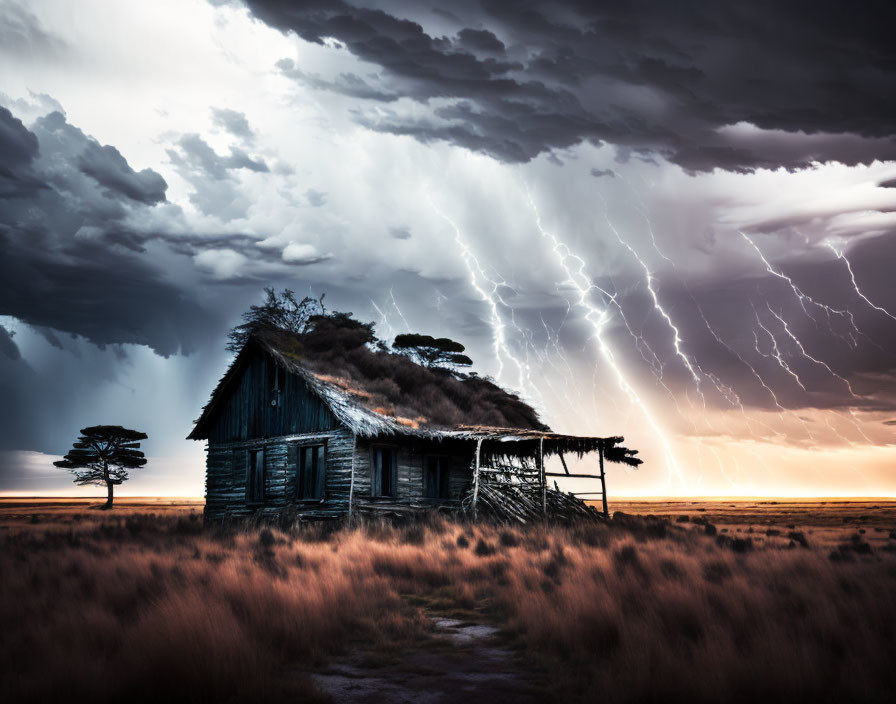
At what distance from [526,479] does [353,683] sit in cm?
1857

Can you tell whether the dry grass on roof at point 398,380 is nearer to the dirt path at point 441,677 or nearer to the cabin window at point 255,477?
the cabin window at point 255,477

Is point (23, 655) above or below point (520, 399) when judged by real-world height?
below

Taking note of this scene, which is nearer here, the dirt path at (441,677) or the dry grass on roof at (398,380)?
the dirt path at (441,677)

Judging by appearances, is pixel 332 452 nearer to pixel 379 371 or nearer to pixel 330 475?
pixel 330 475

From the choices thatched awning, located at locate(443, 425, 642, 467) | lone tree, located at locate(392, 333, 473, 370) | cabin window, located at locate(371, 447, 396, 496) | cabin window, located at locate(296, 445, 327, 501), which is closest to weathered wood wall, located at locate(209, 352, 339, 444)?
cabin window, located at locate(296, 445, 327, 501)

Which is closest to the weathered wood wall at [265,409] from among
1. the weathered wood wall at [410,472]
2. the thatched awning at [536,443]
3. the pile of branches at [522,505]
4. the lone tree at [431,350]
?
the weathered wood wall at [410,472]

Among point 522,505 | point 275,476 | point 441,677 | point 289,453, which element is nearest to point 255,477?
point 275,476

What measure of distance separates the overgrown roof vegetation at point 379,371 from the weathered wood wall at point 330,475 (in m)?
9.30

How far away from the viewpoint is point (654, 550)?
12.9 metres

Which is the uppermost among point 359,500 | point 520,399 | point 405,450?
point 520,399

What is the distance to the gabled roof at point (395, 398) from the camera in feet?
66.7

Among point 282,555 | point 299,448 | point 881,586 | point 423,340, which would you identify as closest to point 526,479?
point 299,448

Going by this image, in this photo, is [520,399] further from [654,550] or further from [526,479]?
[654,550]

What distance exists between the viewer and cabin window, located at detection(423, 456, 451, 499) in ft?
73.4
